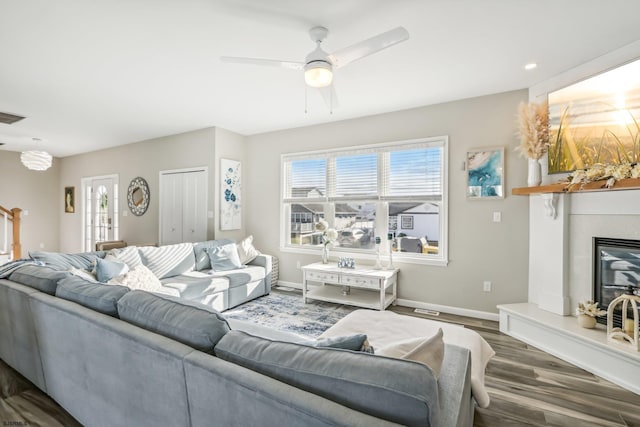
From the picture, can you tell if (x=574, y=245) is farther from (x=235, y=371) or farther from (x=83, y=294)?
(x=83, y=294)

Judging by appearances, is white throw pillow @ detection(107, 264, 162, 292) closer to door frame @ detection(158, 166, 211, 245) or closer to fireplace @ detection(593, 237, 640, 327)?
door frame @ detection(158, 166, 211, 245)

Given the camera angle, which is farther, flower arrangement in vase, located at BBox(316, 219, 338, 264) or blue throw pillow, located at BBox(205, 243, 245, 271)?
flower arrangement in vase, located at BBox(316, 219, 338, 264)

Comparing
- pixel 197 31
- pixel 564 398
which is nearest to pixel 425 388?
pixel 564 398

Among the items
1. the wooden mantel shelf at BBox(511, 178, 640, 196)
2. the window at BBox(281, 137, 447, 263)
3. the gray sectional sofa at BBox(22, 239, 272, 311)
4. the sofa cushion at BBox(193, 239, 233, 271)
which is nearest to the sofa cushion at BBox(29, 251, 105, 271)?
the gray sectional sofa at BBox(22, 239, 272, 311)

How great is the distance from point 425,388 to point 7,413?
2598 millimetres

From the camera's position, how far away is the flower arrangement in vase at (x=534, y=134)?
2.99m

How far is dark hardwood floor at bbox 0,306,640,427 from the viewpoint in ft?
5.98

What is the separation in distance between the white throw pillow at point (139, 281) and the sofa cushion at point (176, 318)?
134cm

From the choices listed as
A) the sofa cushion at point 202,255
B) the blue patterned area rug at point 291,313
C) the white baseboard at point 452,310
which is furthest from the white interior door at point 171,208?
the white baseboard at point 452,310

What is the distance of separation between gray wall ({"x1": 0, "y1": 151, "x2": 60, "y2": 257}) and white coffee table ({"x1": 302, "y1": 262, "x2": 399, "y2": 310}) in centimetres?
734

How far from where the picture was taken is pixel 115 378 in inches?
53.9

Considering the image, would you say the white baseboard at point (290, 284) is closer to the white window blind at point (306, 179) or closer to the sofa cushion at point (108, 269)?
the white window blind at point (306, 179)

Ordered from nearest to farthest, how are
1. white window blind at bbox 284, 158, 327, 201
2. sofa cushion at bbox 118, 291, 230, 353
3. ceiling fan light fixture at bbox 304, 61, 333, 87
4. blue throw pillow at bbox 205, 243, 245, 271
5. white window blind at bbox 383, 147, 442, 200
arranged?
sofa cushion at bbox 118, 291, 230, 353, ceiling fan light fixture at bbox 304, 61, 333, 87, white window blind at bbox 383, 147, 442, 200, blue throw pillow at bbox 205, 243, 245, 271, white window blind at bbox 284, 158, 327, 201

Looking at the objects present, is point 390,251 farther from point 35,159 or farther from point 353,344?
point 35,159
